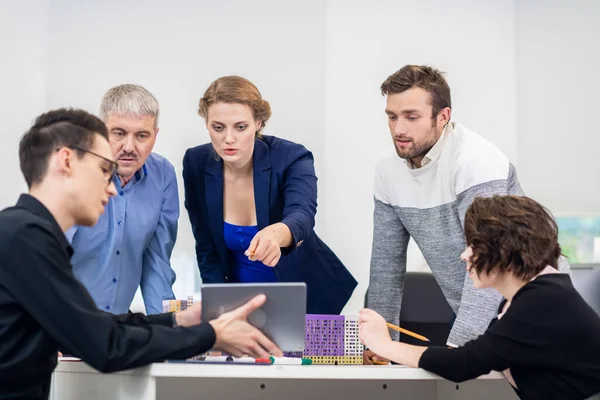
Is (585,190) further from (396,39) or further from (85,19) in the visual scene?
(85,19)

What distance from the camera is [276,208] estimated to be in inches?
109

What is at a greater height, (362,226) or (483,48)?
(483,48)

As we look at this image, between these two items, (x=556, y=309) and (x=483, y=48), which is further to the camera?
(x=483, y=48)

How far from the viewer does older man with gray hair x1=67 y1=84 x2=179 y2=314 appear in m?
2.55

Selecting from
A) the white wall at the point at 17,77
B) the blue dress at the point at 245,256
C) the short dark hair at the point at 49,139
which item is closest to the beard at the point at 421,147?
the blue dress at the point at 245,256

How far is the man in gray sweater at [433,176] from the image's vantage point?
2.47 meters

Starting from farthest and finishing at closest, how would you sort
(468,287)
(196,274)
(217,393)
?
(196,274) → (468,287) → (217,393)

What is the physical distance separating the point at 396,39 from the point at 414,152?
2039 millimetres

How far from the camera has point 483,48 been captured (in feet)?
14.6

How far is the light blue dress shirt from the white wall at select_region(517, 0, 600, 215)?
246 cm

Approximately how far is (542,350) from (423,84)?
1.09 m

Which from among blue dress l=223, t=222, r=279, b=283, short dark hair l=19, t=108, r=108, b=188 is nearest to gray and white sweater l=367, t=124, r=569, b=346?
blue dress l=223, t=222, r=279, b=283

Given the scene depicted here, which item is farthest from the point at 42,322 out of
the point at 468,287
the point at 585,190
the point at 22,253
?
the point at 585,190

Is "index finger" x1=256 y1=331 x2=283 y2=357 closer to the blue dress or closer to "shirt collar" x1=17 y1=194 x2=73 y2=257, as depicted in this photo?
"shirt collar" x1=17 y1=194 x2=73 y2=257
